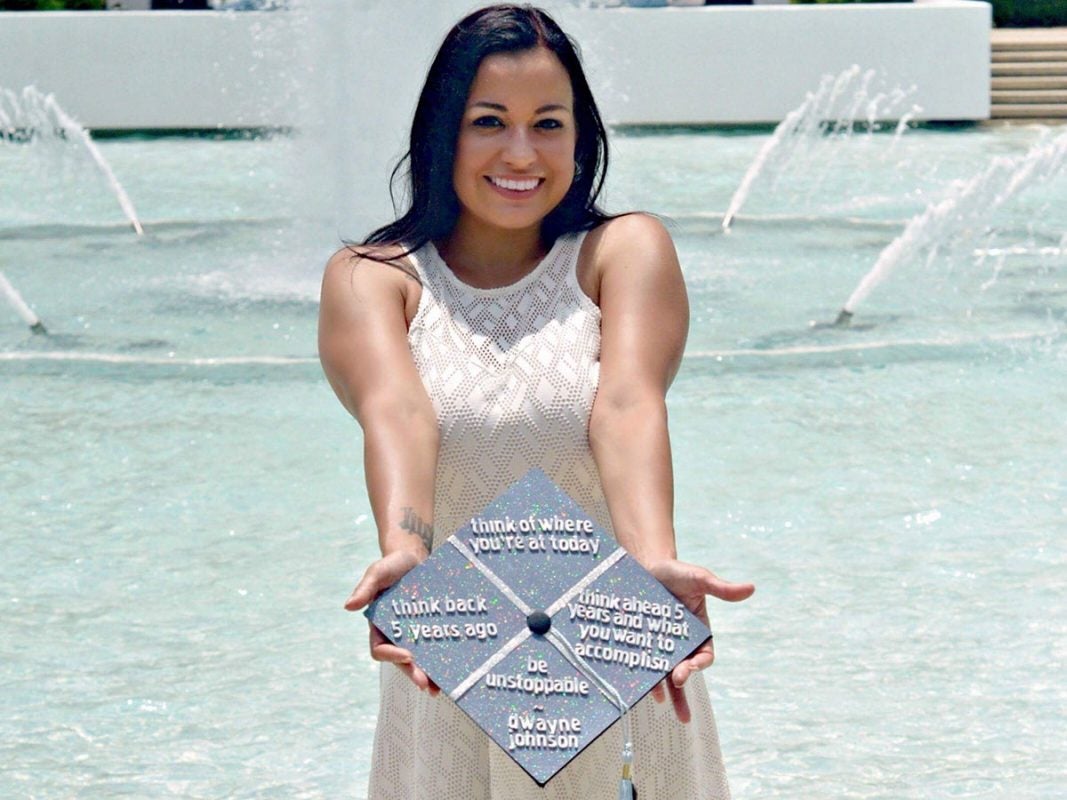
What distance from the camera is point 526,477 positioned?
197 cm

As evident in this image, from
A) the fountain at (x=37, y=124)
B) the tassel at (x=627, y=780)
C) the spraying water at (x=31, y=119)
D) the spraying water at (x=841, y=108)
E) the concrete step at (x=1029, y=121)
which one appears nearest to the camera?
the tassel at (x=627, y=780)

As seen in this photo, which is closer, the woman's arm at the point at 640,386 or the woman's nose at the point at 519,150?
the woman's arm at the point at 640,386

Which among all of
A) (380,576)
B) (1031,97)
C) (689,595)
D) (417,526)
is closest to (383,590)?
(380,576)

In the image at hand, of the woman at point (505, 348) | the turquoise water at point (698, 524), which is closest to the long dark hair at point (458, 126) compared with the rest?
the woman at point (505, 348)

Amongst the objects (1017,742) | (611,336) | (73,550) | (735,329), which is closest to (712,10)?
(735,329)

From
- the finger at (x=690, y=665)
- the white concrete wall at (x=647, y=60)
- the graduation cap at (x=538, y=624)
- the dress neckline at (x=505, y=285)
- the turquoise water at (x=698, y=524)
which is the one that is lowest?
the white concrete wall at (x=647, y=60)

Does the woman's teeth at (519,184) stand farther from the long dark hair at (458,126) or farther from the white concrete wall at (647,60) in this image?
the white concrete wall at (647,60)

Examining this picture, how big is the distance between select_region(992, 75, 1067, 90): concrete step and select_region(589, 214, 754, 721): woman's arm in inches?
519

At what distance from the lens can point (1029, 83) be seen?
1487cm

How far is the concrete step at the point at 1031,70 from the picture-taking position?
49.3 ft

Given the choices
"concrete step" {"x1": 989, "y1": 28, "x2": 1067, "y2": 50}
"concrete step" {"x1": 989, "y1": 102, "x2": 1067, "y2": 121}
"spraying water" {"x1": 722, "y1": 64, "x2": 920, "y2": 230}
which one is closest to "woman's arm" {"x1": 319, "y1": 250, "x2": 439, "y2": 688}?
"spraying water" {"x1": 722, "y1": 64, "x2": 920, "y2": 230}

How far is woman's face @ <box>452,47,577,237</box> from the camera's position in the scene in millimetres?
2223

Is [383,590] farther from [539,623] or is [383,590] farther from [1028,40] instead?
[1028,40]

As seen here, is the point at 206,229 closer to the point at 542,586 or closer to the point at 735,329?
the point at 735,329
